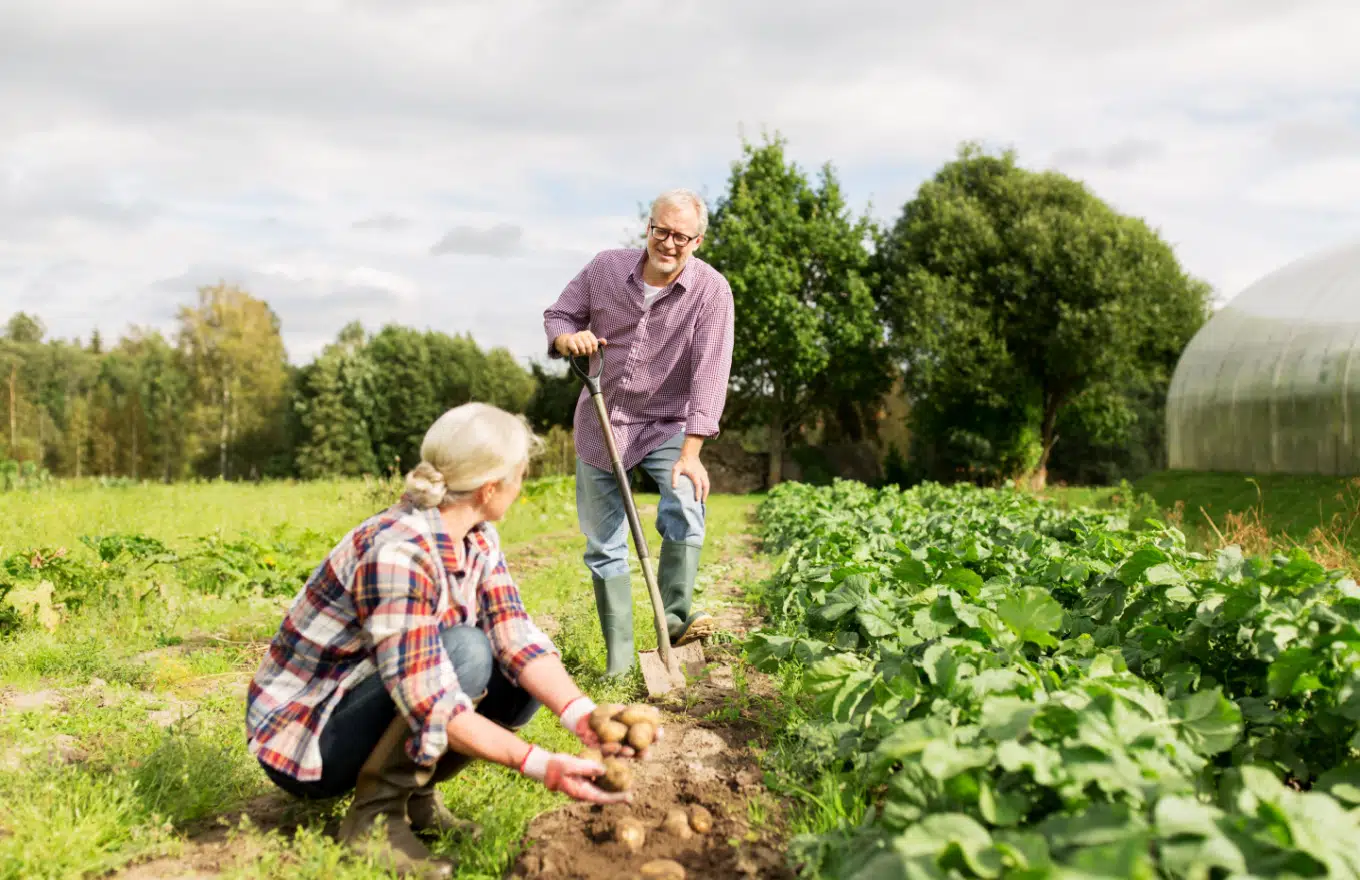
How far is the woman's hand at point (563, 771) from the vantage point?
2.19 meters

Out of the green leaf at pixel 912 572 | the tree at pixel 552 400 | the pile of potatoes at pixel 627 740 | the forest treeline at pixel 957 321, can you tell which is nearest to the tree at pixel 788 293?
the forest treeline at pixel 957 321

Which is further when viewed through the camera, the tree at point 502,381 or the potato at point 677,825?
the tree at point 502,381

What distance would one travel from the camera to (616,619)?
4.02 meters

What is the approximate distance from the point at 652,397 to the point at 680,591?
2.70ft

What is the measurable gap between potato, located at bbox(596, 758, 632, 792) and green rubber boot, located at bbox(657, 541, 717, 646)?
1948 mm

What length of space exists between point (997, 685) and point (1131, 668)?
99 centimetres

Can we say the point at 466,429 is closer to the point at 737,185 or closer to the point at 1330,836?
the point at 1330,836

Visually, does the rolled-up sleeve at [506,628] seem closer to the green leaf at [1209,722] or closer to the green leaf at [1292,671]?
the green leaf at [1209,722]

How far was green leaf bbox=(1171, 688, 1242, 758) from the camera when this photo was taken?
206 centimetres

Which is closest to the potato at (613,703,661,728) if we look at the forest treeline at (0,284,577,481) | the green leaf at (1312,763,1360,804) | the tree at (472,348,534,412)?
the green leaf at (1312,763,1360,804)

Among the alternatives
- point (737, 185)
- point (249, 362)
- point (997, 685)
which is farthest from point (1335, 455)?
point (249, 362)

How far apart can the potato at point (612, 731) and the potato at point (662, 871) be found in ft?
0.95

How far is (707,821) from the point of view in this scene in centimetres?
256

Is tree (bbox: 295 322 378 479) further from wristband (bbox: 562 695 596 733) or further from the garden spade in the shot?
wristband (bbox: 562 695 596 733)
